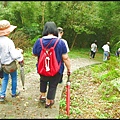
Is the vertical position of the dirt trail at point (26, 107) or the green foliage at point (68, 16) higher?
the green foliage at point (68, 16)

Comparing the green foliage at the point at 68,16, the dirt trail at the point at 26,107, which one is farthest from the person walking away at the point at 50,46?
the green foliage at the point at 68,16

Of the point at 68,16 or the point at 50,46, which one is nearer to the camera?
the point at 50,46

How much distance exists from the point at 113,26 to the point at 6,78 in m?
18.1

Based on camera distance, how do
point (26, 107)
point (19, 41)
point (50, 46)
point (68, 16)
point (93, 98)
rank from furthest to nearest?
point (68, 16)
point (19, 41)
point (93, 98)
point (26, 107)
point (50, 46)

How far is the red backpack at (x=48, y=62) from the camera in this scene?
14.2ft

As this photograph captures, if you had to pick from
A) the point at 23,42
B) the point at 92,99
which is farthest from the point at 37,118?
the point at 23,42

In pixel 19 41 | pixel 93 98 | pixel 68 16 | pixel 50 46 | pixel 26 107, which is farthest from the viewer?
pixel 68 16

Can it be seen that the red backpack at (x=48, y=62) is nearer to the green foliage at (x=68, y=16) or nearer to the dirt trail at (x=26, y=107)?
the dirt trail at (x=26, y=107)

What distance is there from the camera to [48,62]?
4.35 meters

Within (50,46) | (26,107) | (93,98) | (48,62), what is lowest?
(93,98)

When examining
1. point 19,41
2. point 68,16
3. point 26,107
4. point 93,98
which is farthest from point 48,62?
point 68,16

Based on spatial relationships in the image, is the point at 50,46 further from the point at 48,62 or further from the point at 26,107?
the point at 26,107

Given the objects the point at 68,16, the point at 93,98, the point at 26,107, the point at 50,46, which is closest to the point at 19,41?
the point at 68,16

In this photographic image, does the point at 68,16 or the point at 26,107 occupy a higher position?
the point at 68,16
